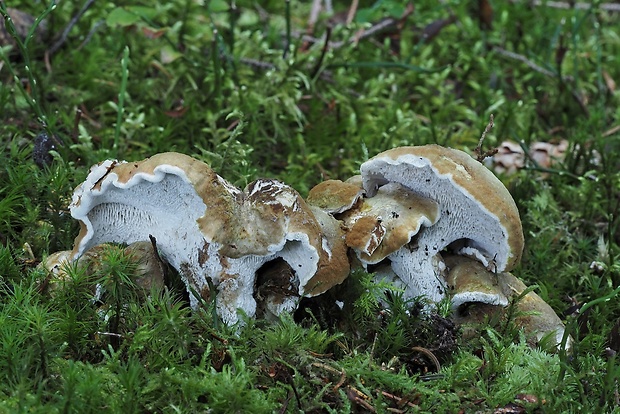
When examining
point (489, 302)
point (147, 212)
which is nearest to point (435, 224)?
point (489, 302)

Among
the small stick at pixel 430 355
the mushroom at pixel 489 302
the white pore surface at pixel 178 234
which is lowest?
the small stick at pixel 430 355

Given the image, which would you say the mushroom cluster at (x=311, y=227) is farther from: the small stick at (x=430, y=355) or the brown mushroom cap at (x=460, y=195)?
the small stick at (x=430, y=355)

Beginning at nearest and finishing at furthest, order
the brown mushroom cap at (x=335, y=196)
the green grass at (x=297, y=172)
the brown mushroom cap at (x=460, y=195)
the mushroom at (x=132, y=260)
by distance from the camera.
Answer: the green grass at (x=297, y=172) < the brown mushroom cap at (x=460, y=195) < the mushroom at (x=132, y=260) < the brown mushroom cap at (x=335, y=196)

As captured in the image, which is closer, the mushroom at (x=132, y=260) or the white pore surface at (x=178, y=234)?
the white pore surface at (x=178, y=234)

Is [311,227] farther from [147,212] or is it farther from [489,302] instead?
[489,302]

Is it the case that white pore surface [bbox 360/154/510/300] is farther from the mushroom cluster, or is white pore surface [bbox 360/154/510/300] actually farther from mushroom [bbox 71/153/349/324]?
mushroom [bbox 71/153/349/324]

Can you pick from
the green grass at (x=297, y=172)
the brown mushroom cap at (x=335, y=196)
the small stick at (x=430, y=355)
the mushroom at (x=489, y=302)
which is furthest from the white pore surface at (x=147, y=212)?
the mushroom at (x=489, y=302)

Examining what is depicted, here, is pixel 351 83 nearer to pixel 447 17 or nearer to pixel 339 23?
pixel 339 23
